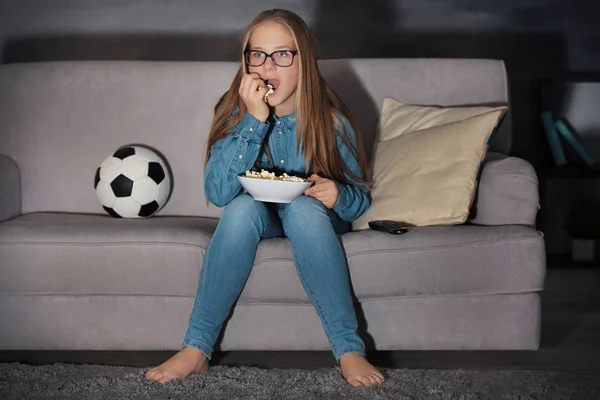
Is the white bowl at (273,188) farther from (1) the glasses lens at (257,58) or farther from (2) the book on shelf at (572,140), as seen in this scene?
(2) the book on shelf at (572,140)

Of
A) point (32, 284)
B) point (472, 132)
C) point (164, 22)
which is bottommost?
point (32, 284)

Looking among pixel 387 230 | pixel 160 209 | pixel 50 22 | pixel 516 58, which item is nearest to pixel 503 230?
pixel 387 230

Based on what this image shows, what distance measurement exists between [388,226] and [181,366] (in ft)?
2.16

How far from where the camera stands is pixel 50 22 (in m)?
3.99

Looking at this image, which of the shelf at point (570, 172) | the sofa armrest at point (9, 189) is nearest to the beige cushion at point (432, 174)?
the sofa armrest at point (9, 189)

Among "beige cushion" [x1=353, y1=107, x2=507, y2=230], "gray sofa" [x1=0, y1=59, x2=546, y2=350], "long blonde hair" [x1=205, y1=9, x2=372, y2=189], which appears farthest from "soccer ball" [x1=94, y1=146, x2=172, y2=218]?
"beige cushion" [x1=353, y1=107, x2=507, y2=230]

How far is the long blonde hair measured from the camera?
2.18 meters

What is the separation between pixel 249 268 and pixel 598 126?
254 centimetres

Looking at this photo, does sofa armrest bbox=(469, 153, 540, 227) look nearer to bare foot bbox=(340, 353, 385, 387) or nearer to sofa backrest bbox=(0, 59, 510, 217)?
sofa backrest bbox=(0, 59, 510, 217)

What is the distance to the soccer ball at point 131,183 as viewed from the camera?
258 centimetres

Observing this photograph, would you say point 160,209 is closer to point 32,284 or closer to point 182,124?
point 182,124

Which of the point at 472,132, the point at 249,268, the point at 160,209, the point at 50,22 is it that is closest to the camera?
the point at 249,268

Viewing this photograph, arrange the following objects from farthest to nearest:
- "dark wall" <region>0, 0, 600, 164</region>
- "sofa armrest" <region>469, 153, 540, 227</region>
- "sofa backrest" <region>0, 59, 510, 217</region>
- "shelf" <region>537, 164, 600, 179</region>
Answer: "dark wall" <region>0, 0, 600, 164</region> < "shelf" <region>537, 164, 600, 179</region> < "sofa backrest" <region>0, 59, 510, 217</region> < "sofa armrest" <region>469, 153, 540, 227</region>

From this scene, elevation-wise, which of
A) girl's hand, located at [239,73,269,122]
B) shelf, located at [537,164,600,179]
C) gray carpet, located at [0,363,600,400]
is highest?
girl's hand, located at [239,73,269,122]
